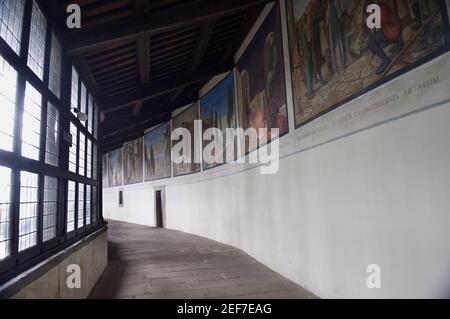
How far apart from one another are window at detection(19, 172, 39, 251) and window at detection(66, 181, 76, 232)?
1331 millimetres

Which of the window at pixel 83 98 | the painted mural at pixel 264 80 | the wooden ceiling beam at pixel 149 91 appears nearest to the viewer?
the window at pixel 83 98

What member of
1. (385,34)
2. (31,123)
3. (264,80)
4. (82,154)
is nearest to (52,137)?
(31,123)

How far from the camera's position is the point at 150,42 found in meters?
6.42

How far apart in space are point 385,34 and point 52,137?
13.0 feet

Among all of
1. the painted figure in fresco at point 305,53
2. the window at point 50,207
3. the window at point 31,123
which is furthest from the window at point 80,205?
the painted figure in fresco at point 305,53

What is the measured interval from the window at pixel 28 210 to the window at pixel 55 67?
1.31 metres

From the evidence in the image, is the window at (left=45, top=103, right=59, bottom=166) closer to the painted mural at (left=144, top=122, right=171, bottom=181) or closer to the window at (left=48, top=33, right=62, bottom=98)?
the window at (left=48, top=33, right=62, bottom=98)

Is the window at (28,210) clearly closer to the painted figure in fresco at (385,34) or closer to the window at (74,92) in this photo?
the window at (74,92)

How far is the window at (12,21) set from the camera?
2.66m

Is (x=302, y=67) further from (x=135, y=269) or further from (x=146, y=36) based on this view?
(x=135, y=269)

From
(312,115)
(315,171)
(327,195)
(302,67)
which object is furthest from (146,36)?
(327,195)

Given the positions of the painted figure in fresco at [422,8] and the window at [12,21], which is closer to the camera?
the window at [12,21]

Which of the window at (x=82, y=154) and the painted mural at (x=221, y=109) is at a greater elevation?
the painted mural at (x=221, y=109)

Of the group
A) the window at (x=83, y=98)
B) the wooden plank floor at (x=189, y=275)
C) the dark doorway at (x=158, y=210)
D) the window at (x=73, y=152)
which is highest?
the window at (x=83, y=98)
